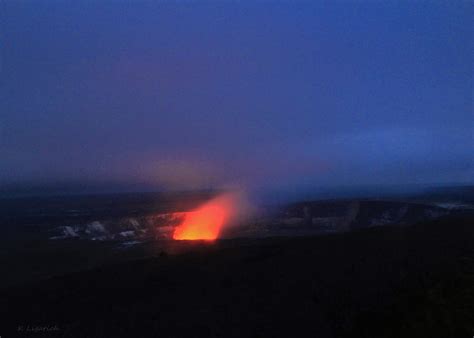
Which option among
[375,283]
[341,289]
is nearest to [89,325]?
[341,289]

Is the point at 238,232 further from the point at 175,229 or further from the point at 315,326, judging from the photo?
the point at 315,326

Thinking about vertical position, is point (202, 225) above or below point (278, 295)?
above

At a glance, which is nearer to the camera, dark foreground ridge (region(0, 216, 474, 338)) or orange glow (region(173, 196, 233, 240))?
dark foreground ridge (region(0, 216, 474, 338))

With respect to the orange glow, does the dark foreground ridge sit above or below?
below

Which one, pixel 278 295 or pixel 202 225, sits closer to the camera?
pixel 278 295
